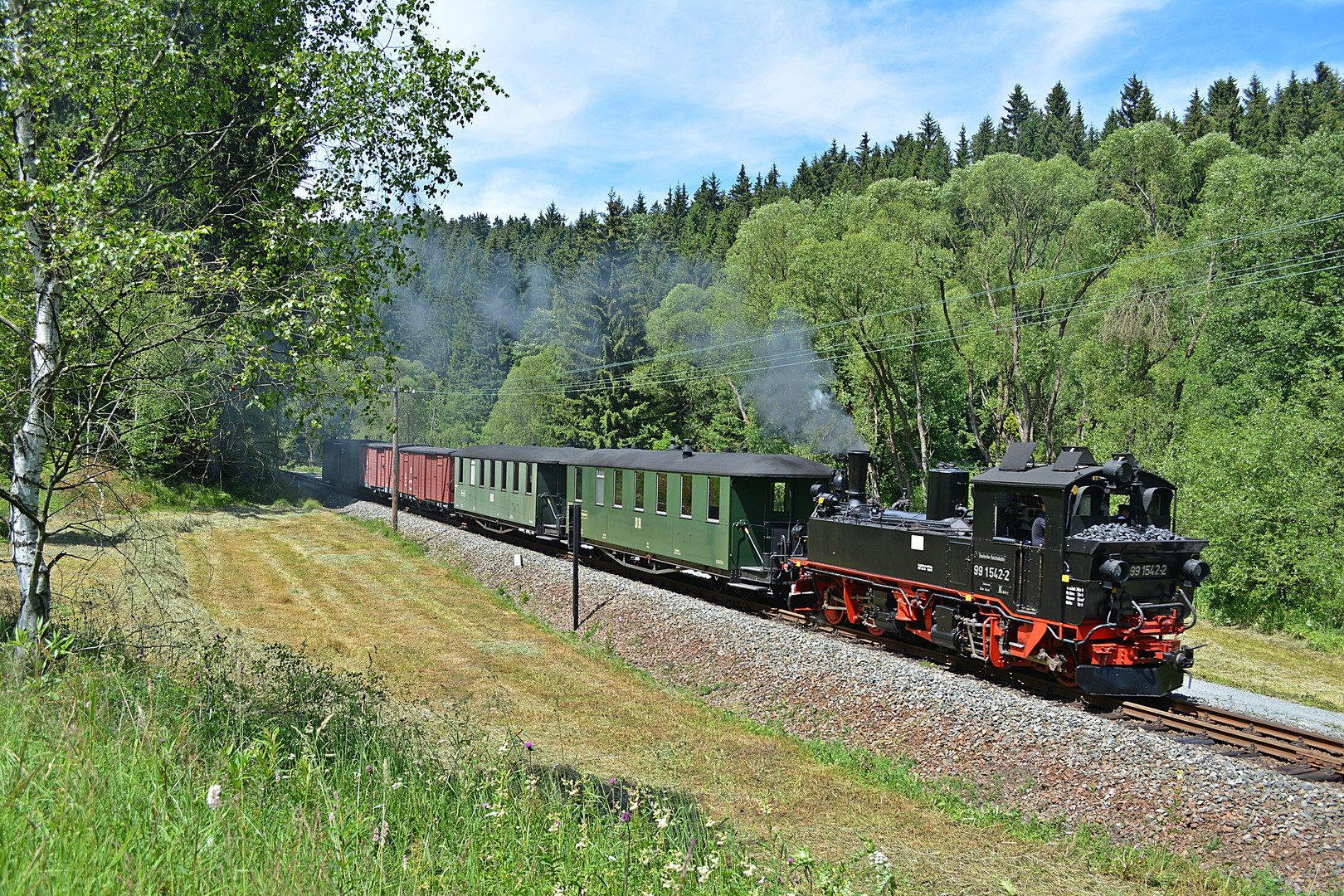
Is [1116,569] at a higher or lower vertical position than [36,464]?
lower

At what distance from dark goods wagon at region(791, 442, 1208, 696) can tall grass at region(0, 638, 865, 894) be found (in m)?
6.42

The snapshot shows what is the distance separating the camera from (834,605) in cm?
1512

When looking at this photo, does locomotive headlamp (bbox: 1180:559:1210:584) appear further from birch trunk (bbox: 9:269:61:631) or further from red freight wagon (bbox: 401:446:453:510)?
red freight wagon (bbox: 401:446:453:510)

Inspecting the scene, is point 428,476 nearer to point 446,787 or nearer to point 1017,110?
point 446,787

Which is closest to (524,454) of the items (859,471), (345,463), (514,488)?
(514,488)

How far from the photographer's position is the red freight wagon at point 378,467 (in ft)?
121

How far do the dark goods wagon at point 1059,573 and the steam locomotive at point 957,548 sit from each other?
0.07 feet

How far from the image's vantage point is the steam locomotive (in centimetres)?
1048

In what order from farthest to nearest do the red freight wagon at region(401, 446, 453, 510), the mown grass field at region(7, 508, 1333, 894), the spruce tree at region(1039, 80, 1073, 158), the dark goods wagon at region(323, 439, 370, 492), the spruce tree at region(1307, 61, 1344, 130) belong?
the spruce tree at region(1039, 80, 1073, 158)
the spruce tree at region(1307, 61, 1344, 130)
the dark goods wagon at region(323, 439, 370, 492)
the red freight wagon at region(401, 446, 453, 510)
the mown grass field at region(7, 508, 1333, 894)

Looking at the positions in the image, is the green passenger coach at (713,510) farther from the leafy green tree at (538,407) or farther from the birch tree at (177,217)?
the leafy green tree at (538,407)

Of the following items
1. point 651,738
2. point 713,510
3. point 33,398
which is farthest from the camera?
point 713,510

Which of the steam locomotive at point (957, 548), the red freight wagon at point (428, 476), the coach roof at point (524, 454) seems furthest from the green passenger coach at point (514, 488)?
the steam locomotive at point (957, 548)

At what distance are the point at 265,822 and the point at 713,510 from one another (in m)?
13.3

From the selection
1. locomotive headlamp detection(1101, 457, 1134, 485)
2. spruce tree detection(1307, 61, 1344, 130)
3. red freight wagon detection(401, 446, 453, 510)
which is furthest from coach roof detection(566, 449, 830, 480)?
spruce tree detection(1307, 61, 1344, 130)
